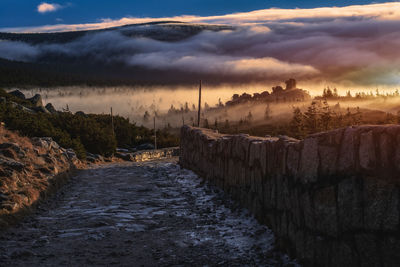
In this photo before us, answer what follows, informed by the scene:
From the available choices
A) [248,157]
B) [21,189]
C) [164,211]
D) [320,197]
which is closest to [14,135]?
[21,189]

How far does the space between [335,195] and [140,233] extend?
145 inches

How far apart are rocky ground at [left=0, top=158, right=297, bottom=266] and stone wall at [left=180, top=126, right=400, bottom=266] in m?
0.49

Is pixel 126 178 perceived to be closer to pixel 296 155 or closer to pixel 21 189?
pixel 21 189

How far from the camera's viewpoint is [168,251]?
6.58 m

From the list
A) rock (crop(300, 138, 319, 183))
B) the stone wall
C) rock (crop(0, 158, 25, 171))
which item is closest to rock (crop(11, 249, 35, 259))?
the stone wall

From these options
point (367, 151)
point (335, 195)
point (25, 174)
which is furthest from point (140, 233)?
point (25, 174)

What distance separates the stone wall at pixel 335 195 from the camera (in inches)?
172

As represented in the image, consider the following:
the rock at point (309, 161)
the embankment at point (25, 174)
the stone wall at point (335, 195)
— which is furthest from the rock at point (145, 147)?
the rock at point (309, 161)

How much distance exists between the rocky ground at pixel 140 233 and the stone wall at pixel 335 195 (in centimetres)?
49

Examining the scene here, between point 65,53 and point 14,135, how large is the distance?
187192 mm

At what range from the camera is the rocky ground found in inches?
245

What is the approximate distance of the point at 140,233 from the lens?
756 cm

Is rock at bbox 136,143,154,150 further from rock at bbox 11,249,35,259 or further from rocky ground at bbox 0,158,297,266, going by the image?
rock at bbox 11,249,35,259

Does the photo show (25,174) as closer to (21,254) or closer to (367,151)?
(21,254)
